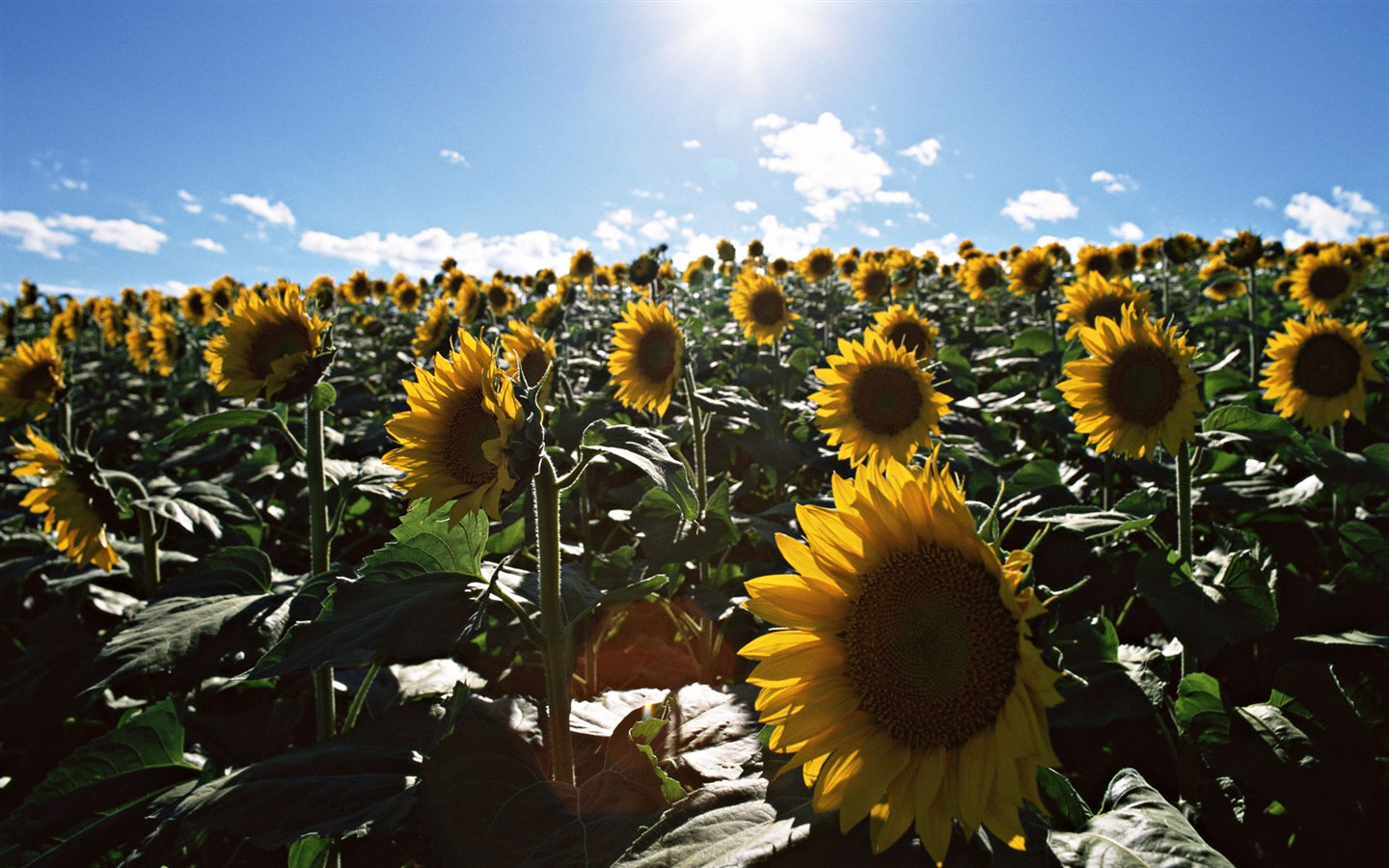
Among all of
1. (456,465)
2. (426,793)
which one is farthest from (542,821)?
(456,465)

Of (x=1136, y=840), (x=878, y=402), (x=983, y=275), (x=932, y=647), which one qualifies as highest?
(x=983, y=275)

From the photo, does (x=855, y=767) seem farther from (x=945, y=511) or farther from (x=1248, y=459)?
(x=1248, y=459)

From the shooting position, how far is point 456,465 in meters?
1.95

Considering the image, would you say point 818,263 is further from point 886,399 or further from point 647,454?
point 647,454

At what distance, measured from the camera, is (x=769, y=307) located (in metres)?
6.17

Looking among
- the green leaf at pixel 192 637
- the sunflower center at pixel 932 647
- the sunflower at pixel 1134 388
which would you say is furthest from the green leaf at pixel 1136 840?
the green leaf at pixel 192 637

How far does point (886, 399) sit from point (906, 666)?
2.36m

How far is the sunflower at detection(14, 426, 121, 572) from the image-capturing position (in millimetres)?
2826

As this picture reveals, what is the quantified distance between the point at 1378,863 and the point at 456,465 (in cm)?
244

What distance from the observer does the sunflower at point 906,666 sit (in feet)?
4.00

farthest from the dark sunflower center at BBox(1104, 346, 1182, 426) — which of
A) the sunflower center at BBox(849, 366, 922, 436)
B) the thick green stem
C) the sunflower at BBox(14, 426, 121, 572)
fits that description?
the sunflower at BBox(14, 426, 121, 572)

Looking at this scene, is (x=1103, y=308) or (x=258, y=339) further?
(x=1103, y=308)

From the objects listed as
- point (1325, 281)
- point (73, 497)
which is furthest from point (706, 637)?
point (1325, 281)

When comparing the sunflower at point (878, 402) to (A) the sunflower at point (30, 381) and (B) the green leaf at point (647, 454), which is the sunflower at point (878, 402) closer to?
(B) the green leaf at point (647, 454)
